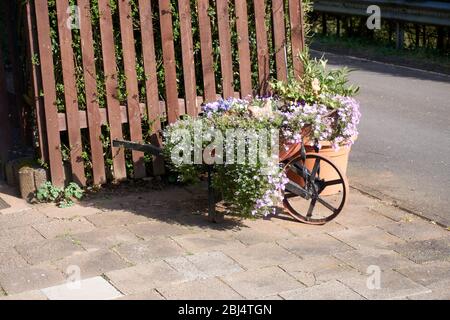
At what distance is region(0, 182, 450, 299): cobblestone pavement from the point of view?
5344mm

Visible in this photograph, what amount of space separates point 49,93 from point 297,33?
A: 2.42 metres

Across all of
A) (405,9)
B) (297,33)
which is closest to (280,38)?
(297,33)

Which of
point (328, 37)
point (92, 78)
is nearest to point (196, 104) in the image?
point (92, 78)

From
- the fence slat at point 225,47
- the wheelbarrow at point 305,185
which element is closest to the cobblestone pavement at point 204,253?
the wheelbarrow at point 305,185

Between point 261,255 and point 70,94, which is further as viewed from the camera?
point 70,94

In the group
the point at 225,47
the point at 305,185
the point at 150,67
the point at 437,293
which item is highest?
the point at 225,47

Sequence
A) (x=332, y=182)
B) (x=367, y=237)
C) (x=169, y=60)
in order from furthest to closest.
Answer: (x=169, y=60)
(x=332, y=182)
(x=367, y=237)

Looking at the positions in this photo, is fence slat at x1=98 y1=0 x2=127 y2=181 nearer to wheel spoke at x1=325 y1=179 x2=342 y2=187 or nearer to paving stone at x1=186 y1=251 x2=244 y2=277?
paving stone at x1=186 y1=251 x2=244 y2=277

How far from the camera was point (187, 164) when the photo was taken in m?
6.53

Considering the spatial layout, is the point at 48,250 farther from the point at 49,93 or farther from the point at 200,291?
Result: the point at 49,93

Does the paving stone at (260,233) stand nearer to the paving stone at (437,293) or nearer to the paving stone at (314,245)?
the paving stone at (314,245)

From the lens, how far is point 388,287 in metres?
5.37

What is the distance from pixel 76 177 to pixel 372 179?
2.81 m
